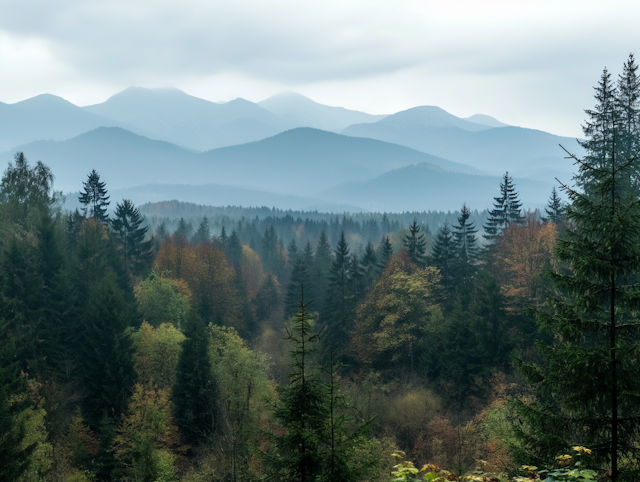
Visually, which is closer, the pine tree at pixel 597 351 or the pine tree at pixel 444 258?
the pine tree at pixel 597 351

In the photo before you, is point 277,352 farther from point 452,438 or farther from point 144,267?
point 452,438

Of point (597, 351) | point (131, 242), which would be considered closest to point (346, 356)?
point (131, 242)

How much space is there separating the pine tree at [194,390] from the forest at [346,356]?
0.42 ft

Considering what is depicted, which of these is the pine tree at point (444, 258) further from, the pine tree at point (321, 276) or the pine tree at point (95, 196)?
the pine tree at point (95, 196)

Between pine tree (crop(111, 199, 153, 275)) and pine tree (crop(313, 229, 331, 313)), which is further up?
pine tree (crop(111, 199, 153, 275))

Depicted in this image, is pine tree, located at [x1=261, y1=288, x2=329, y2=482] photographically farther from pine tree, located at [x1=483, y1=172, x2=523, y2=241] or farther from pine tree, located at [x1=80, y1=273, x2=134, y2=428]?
pine tree, located at [x1=483, y1=172, x2=523, y2=241]

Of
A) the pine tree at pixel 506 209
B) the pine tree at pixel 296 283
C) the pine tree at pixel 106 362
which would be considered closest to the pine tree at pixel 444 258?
the pine tree at pixel 506 209

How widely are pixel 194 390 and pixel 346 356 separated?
1958 cm

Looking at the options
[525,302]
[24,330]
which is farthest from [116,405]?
[525,302]

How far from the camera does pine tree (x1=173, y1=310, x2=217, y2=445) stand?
117 feet

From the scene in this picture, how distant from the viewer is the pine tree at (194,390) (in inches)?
1399

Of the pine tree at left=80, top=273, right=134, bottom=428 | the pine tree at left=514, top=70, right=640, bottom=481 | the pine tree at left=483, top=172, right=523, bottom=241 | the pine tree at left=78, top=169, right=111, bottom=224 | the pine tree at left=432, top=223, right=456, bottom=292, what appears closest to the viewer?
the pine tree at left=514, top=70, right=640, bottom=481

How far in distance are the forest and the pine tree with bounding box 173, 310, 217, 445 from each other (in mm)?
130

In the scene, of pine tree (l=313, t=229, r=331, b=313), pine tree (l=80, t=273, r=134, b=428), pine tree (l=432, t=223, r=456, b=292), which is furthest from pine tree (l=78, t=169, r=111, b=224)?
pine tree (l=432, t=223, r=456, b=292)
